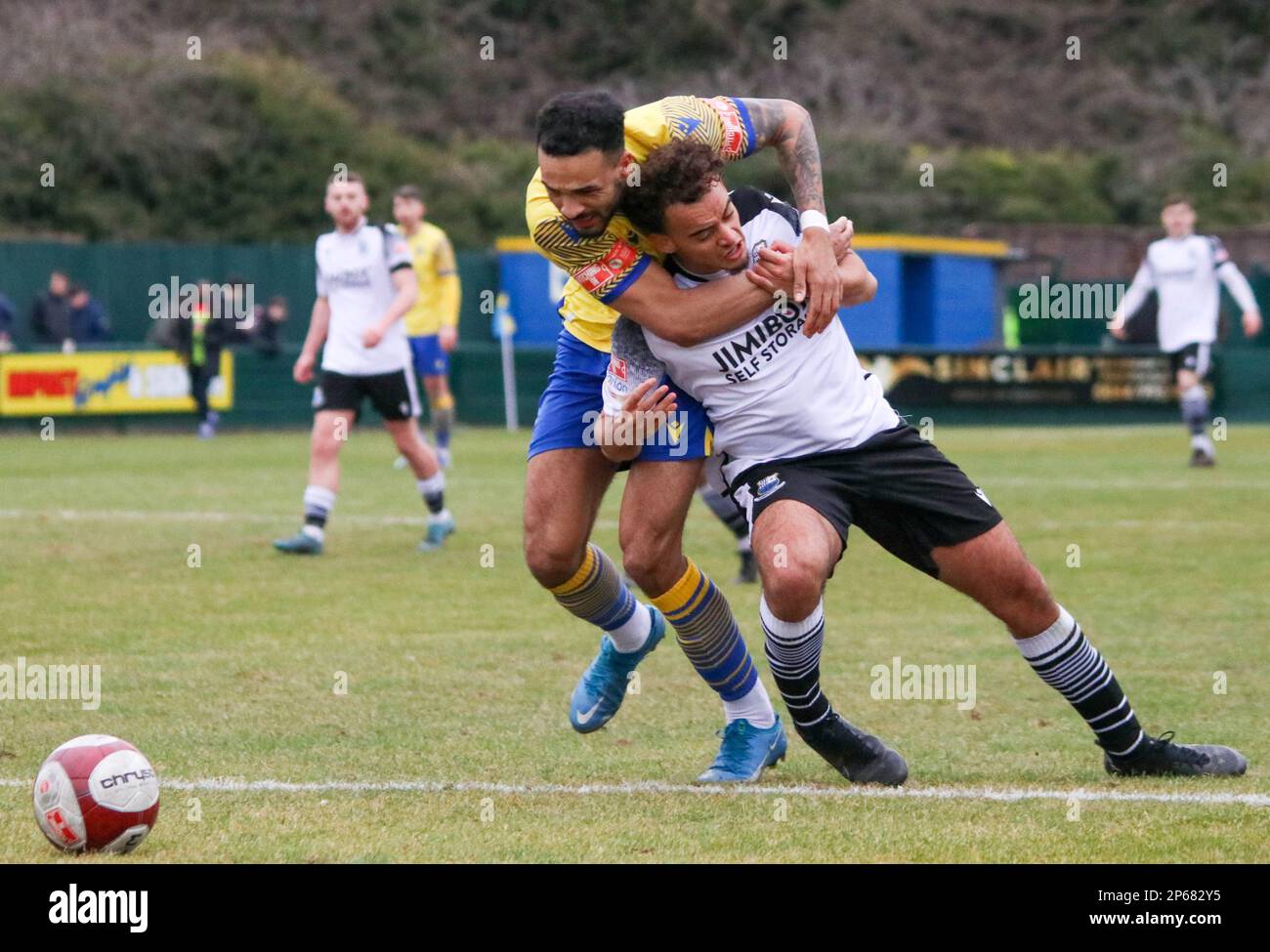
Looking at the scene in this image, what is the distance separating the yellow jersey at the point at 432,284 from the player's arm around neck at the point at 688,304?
40.6ft

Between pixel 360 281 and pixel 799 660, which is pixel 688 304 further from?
pixel 360 281

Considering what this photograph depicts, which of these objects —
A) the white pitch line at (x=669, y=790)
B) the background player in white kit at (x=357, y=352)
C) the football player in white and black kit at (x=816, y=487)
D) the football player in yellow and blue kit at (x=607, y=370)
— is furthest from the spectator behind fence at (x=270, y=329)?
the football player in white and black kit at (x=816, y=487)

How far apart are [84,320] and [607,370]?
2363 centimetres

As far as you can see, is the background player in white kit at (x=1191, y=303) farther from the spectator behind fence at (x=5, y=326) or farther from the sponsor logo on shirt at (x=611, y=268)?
the spectator behind fence at (x=5, y=326)

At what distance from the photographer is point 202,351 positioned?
27.4 m

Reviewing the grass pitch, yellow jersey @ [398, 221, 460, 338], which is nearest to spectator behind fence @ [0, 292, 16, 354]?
yellow jersey @ [398, 221, 460, 338]

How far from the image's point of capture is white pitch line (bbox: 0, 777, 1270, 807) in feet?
18.5

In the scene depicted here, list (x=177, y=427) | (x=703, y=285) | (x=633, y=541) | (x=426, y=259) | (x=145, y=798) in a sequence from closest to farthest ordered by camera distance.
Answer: (x=145, y=798)
(x=703, y=285)
(x=633, y=541)
(x=426, y=259)
(x=177, y=427)

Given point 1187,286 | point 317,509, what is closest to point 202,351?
point 1187,286

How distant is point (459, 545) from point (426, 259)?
232 inches

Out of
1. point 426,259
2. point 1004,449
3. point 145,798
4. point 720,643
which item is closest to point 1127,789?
point 720,643

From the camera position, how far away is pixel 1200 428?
1889cm
